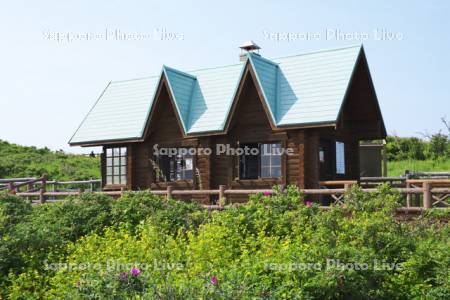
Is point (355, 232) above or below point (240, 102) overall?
below

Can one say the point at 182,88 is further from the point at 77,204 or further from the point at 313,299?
the point at 313,299

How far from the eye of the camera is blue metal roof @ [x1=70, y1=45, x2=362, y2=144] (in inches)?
776

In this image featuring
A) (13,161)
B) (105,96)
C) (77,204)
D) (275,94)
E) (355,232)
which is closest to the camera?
(355,232)

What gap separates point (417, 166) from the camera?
119 feet

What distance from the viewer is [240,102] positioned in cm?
2123

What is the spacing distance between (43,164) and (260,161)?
27.8 m

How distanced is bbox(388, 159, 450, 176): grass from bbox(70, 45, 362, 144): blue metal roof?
15958 mm

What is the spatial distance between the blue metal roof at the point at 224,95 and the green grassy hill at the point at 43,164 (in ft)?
56.0

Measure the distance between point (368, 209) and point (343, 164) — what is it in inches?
386

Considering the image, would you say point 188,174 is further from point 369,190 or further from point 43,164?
point 43,164

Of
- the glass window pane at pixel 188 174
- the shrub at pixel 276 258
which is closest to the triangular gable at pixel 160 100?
the glass window pane at pixel 188 174

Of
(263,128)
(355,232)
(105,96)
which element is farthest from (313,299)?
(105,96)

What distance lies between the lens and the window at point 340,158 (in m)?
22.0

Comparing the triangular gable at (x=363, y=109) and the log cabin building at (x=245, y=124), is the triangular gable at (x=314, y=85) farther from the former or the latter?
the triangular gable at (x=363, y=109)
